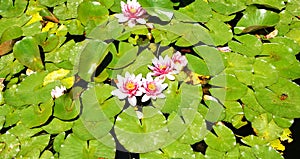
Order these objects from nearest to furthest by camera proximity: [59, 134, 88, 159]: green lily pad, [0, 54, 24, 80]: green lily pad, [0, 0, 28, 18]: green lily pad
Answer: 1. [59, 134, 88, 159]: green lily pad
2. [0, 54, 24, 80]: green lily pad
3. [0, 0, 28, 18]: green lily pad

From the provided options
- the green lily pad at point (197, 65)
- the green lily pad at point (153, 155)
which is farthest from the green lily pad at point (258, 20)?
the green lily pad at point (153, 155)

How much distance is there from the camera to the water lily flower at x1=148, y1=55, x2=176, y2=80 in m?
1.80

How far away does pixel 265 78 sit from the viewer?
1.82 meters

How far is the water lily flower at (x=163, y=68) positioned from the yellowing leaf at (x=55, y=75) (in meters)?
0.35

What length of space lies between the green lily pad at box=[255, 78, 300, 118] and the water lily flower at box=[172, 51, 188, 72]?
1.02 feet

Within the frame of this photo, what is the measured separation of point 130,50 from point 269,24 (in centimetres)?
63

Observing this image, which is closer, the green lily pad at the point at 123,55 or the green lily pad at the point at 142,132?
the green lily pad at the point at 142,132

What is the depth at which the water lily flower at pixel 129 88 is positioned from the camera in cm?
173

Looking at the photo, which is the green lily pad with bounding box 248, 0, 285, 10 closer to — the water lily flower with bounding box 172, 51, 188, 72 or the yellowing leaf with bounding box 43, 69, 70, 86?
the water lily flower with bounding box 172, 51, 188, 72

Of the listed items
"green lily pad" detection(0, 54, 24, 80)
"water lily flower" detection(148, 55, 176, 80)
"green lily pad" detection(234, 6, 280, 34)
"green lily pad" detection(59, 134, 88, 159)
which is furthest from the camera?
"green lily pad" detection(234, 6, 280, 34)

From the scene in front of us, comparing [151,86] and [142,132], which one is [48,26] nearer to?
[151,86]

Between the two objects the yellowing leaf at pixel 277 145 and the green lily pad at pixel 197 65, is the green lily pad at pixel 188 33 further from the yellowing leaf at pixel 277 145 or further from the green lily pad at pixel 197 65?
the yellowing leaf at pixel 277 145

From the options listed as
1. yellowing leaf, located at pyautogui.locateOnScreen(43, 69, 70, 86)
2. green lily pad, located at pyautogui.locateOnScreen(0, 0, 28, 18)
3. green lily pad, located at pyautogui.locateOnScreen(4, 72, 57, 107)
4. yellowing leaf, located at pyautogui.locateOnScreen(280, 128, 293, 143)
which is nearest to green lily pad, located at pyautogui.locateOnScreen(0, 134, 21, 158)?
green lily pad, located at pyautogui.locateOnScreen(4, 72, 57, 107)

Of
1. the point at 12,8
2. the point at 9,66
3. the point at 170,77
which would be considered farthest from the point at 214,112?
the point at 12,8
